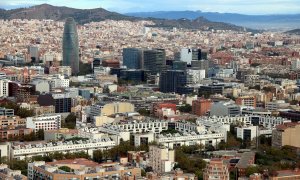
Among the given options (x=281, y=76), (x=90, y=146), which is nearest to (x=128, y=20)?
(x=281, y=76)

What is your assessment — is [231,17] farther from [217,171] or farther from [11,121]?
[217,171]

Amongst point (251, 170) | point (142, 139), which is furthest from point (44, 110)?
point (251, 170)

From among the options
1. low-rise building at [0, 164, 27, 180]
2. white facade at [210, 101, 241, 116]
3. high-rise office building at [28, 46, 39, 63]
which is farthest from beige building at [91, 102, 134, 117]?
high-rise office building at [28, 46, 39, 63]

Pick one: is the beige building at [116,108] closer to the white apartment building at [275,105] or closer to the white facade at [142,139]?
the white apartment building at [275,105]

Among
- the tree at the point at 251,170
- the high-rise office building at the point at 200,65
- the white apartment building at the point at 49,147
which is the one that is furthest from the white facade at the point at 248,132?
the high-rise office building at the point at 200,65

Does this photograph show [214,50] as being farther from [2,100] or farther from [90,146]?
[90,146]

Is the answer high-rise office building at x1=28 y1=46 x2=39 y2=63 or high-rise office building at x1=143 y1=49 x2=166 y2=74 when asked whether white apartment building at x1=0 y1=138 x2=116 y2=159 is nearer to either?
high-rise office building at x1=143 y1=49 x2=166 y2=74
